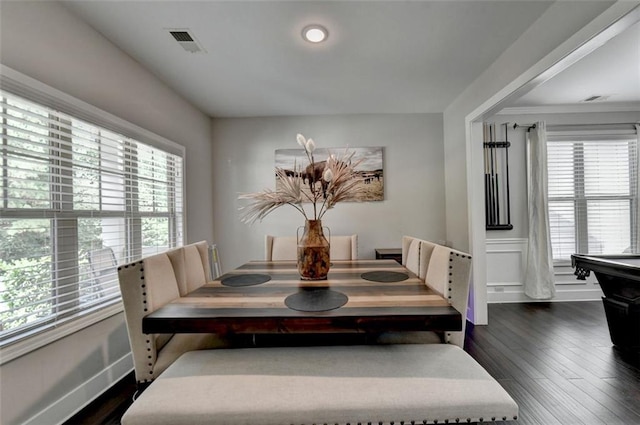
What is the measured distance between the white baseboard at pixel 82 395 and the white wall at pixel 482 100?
3.27 meters

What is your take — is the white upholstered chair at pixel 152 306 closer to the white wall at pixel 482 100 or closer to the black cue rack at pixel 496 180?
the white wall at pixel 482 100

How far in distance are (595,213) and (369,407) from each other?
4.37m

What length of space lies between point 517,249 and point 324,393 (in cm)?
352

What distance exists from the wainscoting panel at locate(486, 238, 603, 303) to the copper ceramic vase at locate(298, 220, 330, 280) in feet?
9.18

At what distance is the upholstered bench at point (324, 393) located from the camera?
93 cm

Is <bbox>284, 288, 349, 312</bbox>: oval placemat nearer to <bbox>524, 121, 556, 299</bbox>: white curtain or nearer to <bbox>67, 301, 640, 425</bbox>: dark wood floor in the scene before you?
<bbox>67, 301, 640, 425</bbox>: dark wood floor

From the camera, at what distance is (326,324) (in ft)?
3.53

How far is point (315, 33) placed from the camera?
6.18 ft

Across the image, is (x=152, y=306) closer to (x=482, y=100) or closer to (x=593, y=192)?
(x=482, y=100)

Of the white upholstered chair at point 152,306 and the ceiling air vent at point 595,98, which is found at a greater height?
the ceiling air vent at point 595,98

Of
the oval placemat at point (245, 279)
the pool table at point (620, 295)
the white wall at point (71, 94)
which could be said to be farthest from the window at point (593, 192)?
the white wall at point (71, 94)

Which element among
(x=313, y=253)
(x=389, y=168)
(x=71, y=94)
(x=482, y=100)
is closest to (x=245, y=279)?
(x=313, y=253)

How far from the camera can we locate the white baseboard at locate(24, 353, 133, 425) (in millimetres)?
1447

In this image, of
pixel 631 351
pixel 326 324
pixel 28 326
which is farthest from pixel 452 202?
pixel 28 326
